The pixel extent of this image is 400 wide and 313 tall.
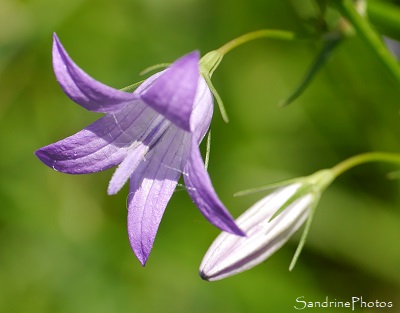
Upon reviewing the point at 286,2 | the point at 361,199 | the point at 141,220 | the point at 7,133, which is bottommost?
the point at 361,199

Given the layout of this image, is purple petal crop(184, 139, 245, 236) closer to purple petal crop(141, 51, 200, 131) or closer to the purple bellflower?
the purple bellflower

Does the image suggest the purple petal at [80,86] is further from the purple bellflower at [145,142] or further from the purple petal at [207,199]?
the purple petal at [207,199]

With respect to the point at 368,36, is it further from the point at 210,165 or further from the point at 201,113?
the point at 210,165

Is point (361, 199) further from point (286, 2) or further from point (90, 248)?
point (90, 248)

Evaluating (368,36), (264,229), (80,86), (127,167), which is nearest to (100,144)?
(127,167)

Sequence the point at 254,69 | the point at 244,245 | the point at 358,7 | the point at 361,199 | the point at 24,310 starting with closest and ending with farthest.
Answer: the point at 244,245 → the point at 358,7 → the point at 24,310 → the point at 361,199 → the point at 254,69

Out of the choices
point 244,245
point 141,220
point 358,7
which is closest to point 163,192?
point 141,220
